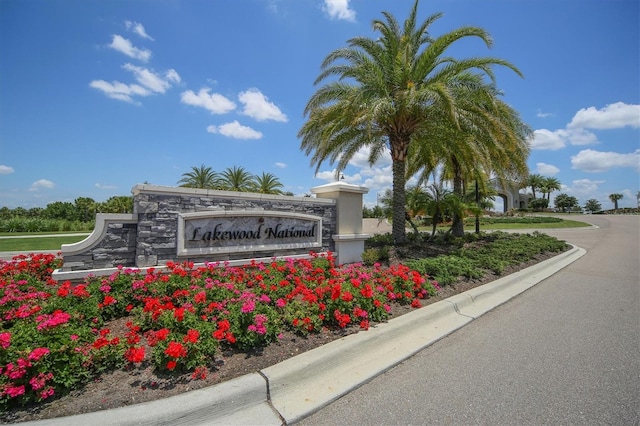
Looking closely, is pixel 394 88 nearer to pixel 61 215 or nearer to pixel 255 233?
pixel 255 233

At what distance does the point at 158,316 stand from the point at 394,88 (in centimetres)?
924

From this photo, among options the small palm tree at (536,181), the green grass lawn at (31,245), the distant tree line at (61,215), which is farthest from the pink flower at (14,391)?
the small palm tree at (536,181)

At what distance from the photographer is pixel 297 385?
2941 millimetres

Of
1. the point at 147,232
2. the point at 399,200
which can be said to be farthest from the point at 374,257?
the point at 147,232

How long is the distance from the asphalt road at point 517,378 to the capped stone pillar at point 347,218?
4.16 metres

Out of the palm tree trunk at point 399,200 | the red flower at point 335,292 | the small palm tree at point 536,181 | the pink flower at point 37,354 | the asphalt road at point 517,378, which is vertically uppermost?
the small palm tree at point 536,181

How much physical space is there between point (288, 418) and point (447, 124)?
9880 millimetres

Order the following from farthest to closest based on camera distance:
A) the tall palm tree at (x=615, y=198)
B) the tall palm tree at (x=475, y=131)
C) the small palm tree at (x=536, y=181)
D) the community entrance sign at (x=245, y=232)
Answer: the tall palm tree at (x=615, y=198), the small palm tree at (x=536, y=181), the tall palm tree at (x=475, y=131), the community entrance sign at (x=245, y=232)

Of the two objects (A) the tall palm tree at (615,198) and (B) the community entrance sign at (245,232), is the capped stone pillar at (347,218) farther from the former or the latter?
(A) the tall palm tree at (615,198)

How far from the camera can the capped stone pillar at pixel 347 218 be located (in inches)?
343

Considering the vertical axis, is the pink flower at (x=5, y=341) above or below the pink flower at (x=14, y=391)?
above

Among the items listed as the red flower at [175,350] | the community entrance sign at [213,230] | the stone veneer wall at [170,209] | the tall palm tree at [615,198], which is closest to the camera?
the red flower at [175,350]

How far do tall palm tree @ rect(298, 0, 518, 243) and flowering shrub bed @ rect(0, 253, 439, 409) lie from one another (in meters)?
5.26

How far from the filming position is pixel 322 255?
819cm
